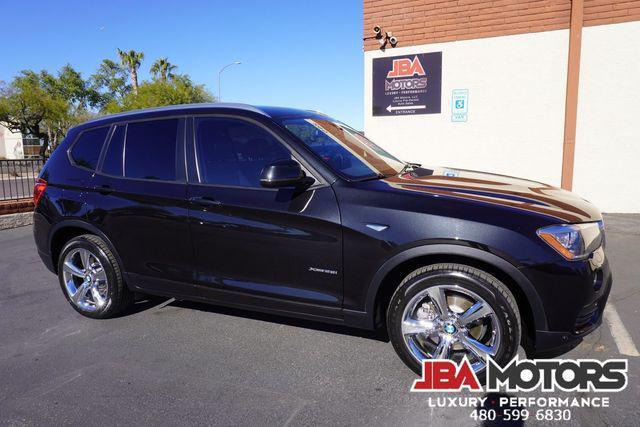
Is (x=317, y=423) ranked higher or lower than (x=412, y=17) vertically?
lower

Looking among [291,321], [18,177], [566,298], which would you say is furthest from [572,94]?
[18,177]

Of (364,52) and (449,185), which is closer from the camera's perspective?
(449,185)

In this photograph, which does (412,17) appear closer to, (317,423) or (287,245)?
(287,245)

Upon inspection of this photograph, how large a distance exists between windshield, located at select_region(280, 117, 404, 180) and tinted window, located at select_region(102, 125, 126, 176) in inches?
61.3

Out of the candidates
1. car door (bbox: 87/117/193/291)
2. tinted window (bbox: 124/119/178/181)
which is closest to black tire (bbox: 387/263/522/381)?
car door (bbox: 87/117/193/291)

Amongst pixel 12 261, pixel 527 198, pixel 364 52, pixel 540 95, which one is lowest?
pixel 12 261

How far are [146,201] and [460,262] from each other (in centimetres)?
250

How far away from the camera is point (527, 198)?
312 cm

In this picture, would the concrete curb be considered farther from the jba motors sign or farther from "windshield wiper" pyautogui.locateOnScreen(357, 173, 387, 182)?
"windshield wiper" pyautogui.locateOnScreen(357, 173, 387, 182)

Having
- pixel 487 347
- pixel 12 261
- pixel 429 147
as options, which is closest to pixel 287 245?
pixel 487 347

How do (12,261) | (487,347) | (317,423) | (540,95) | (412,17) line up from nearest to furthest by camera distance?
(317,423) < (487,347) < (12,261) < (540,95) < (412,17)

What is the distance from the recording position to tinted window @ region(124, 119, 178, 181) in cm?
382

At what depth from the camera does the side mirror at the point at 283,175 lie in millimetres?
3111

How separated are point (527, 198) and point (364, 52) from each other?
863 cm
